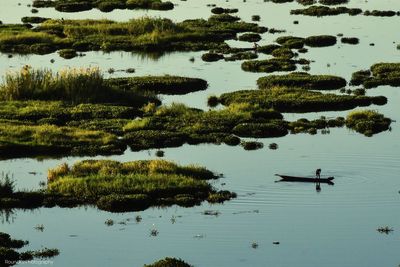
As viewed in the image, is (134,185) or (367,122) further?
(367,122)

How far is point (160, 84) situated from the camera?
76812mm

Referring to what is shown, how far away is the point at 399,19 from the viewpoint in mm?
113688

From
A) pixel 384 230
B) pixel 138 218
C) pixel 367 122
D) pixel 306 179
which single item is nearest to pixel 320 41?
pixel 367 122

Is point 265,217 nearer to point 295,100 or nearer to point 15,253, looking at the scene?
point 15,253

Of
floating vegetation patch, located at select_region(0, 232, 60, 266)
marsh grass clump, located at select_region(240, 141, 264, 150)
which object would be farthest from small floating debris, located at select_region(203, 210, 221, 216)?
marsh grass clump, located at select_region(240, 141, 264, 150)

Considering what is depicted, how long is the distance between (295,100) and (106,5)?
5980 cm

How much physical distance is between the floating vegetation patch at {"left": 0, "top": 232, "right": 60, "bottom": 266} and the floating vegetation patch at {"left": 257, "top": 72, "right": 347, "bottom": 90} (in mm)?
37130

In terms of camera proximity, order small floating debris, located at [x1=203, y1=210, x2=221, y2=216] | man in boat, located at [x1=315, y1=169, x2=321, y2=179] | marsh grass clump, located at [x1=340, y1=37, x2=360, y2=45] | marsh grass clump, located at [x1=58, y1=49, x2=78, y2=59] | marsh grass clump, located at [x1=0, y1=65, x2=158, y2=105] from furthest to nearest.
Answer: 1. marsh grass clump, located at [x1=340, y1=37, x2=360, y2=45]
2. marsh grass clump, located at [x1=58, y1=49, x2=78, y2=59]
3. marsh grass clump, located at [x1=0, y1=65, x2=158, y2=105]
4. man in boat, located at [x1=315, y1=169, x2=321, y2=179]
5. small floating debris, located at [x1=203, y1=210, x2=221, y2=216]

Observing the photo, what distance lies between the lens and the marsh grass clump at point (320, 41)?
97.3m

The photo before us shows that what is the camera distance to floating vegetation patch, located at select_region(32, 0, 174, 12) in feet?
410

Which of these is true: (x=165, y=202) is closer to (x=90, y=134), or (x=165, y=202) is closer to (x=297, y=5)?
(x=90, y=134)

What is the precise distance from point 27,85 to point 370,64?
30.4 metres

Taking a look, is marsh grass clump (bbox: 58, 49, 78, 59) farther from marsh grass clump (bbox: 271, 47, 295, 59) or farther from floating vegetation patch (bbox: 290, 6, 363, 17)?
floating vegetation patch (bbox: 290, 6, 363, 17)

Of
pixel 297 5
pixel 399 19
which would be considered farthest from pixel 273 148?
pixel 297 5
